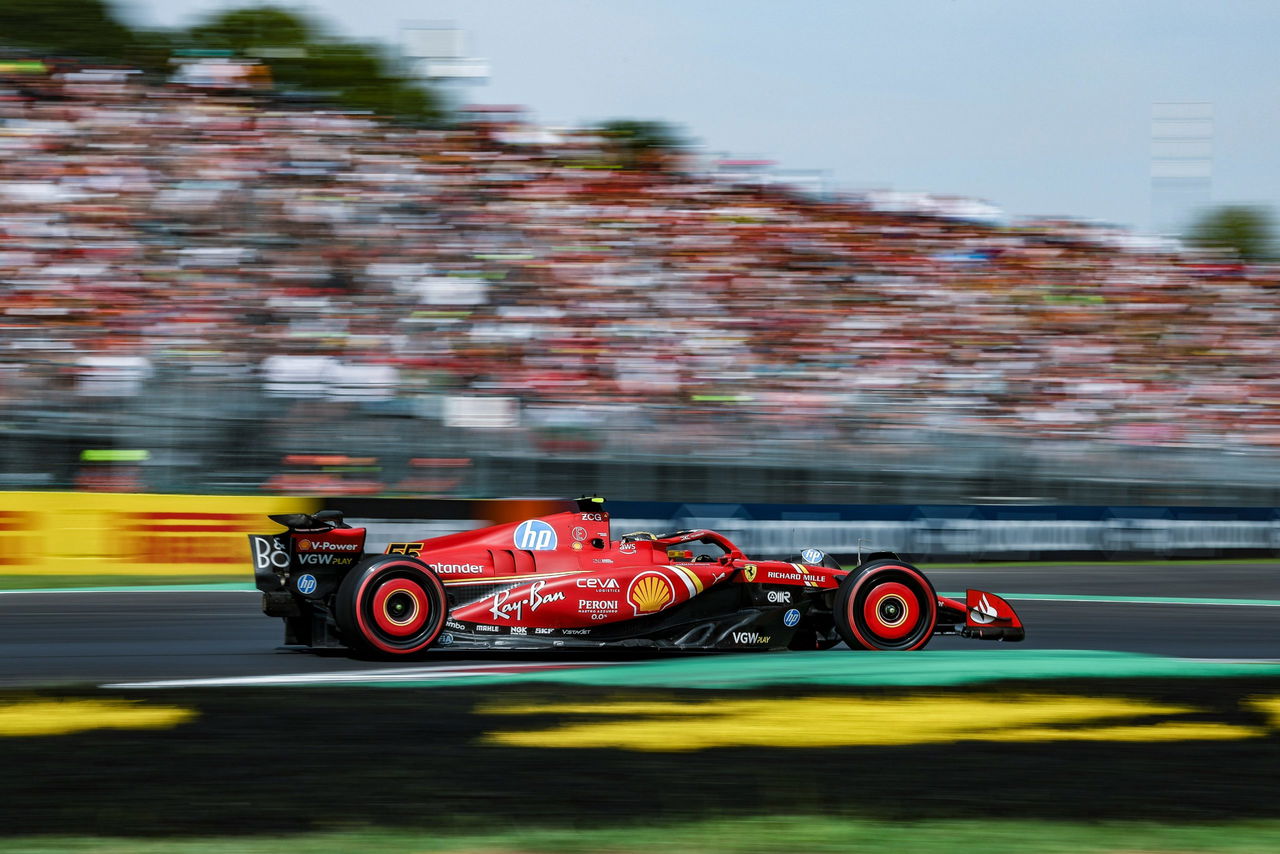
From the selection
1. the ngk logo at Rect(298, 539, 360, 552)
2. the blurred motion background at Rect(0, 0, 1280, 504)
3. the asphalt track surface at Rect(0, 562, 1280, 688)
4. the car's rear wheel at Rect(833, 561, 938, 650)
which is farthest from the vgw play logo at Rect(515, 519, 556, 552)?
the blurred motion background at Rect(0, 0, 1280, 504)

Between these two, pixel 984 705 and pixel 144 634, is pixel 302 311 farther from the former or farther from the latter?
pixel 984 705

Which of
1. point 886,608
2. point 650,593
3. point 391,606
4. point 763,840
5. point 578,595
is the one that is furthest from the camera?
point 886,608

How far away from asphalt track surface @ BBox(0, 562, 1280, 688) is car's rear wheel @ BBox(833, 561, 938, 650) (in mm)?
190

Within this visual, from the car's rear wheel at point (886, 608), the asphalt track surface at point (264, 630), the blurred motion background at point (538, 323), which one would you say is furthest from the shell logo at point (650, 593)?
the blurred motion background at point (538, 323)

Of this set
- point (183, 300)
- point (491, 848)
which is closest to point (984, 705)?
point (491, 848)

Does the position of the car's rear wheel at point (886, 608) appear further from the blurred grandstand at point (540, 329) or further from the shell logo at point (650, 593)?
the blurred grandstand at point (540, 329)

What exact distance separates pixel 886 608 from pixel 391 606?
3.01 m

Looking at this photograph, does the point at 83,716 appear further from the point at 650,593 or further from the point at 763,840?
the point at 763,840

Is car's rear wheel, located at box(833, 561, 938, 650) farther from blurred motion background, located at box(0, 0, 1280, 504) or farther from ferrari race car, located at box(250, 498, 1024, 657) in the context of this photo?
blurred motion background, located at box(0, 0, 1280, 504)

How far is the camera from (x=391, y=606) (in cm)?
791

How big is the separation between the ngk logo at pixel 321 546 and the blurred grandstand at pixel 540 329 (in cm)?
675

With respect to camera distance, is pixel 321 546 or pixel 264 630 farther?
pixel 264 630

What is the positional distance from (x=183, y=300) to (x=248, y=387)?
2588 millimetres

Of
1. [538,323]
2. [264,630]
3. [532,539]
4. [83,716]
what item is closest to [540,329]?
[538,323]
